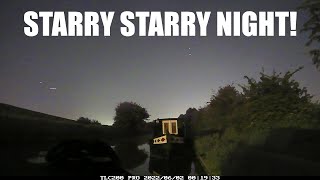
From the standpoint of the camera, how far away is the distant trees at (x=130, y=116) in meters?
127

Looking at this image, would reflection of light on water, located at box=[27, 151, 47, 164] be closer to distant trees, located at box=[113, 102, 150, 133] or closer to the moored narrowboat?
the moored narrowboat

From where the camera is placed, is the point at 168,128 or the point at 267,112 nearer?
the point at 267,112

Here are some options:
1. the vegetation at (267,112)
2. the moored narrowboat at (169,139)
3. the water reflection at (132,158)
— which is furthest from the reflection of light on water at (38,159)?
the moored narrowboat at (169,139)

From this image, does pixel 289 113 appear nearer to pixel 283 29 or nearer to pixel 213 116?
pixel 283 29

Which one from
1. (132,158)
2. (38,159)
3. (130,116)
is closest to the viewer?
(38,159)

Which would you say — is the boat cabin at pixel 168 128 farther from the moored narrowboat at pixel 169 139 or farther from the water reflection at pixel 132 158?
the water reflection at pixel 132 158

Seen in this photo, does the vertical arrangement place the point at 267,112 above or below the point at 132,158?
above

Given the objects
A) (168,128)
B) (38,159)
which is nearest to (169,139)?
(168,128)

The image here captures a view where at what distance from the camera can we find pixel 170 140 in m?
32.7

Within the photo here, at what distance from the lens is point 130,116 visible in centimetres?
12975

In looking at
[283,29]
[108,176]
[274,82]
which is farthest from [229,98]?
[108,176]

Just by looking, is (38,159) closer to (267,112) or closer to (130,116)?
(267,112)

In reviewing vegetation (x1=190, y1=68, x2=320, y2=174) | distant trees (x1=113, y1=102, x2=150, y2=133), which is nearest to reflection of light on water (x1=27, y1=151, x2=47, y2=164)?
vegetation (x1=190, y1=68, x2=320, y2=174)

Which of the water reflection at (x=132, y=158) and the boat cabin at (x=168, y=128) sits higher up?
the boat cabin at (x=168, y=128)
